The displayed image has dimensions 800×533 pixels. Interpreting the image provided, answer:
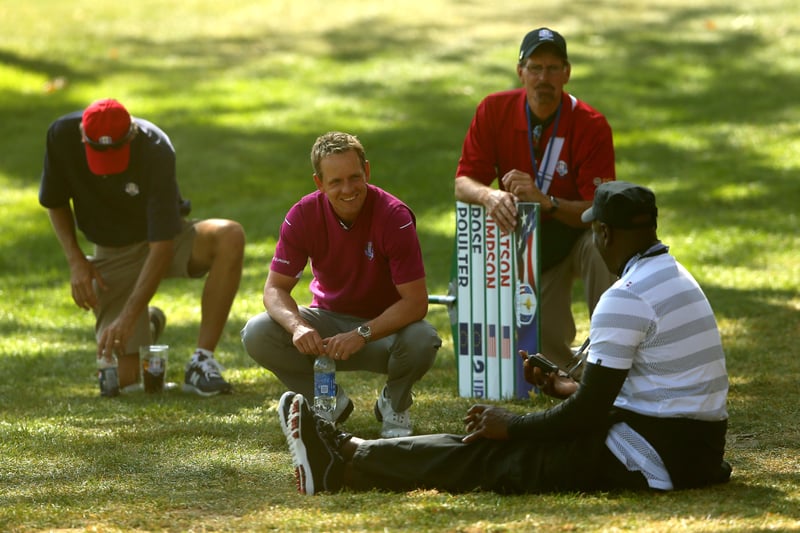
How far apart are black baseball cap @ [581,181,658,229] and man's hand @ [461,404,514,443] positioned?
0.87m

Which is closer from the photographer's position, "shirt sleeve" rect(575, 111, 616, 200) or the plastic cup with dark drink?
"shirt sleeve" rect(575, 111, 616, 200)

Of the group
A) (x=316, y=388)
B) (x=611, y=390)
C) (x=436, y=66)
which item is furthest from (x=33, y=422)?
(x=436, y=66)

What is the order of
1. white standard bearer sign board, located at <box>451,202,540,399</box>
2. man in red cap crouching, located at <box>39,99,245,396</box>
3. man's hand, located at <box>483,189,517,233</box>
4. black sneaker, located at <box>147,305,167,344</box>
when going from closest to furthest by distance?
1. man's hand, located at <box>483,189,517,233</box>
2. white standard bearer sign board, located at <box>451,202,540,399</box>
3. man in red cap crouching, located at <box>39,99,245,396</box>
4. black sneaker, located at <box>147,305,167,344</box>

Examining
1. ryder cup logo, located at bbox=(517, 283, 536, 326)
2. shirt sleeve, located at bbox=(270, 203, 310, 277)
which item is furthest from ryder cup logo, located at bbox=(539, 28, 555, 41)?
shirt sleeve, located at bbox=(270, 203, 310, 277)

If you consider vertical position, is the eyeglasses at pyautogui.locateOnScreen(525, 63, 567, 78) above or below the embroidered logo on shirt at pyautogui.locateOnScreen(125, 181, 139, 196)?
above

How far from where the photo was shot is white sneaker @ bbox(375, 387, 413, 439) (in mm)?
6105

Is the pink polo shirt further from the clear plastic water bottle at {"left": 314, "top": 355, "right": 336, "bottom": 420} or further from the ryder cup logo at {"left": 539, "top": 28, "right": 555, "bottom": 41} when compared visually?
the ryder cup logo at {"left": 539, "top": 28, "right": 555, "bottom": 41}

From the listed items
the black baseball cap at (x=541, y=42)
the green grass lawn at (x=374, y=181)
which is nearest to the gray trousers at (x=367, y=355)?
the green grass lawn at (x=374, y=181)

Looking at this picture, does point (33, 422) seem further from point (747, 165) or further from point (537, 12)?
point (537, 12)

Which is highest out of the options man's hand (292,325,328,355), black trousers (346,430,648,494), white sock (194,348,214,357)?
man's hand (292,325,328,355)

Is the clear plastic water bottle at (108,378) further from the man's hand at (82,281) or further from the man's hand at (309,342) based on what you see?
the man's hand at (309,342)

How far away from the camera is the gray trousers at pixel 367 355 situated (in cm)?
604

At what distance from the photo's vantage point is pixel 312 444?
17.1 feet

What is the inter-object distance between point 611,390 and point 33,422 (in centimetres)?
347
